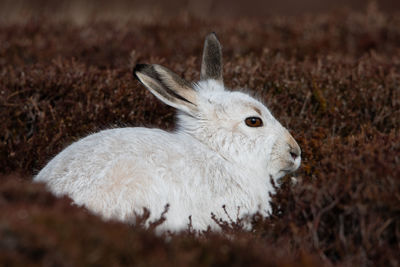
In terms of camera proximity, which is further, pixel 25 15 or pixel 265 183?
pixel 25 15

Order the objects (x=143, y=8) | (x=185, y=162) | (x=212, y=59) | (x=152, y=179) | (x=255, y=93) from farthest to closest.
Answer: (x=143, y=8) → (x=255, y=93) → (x=212, y=59) → (x=185, y=162) → (x=152, y=179)

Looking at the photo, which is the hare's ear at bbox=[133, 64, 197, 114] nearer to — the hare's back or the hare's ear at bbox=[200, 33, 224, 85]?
the hare's back

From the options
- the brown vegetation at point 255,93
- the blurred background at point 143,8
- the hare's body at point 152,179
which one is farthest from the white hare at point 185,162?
the blurred background at point 143,8

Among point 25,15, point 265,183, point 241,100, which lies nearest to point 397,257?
point 265,183

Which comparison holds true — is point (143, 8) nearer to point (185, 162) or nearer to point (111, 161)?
point (185, 162)

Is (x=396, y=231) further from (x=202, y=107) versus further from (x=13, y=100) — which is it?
(x=13, y=100)

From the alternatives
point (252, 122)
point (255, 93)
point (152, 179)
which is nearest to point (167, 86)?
point (252, 122)
